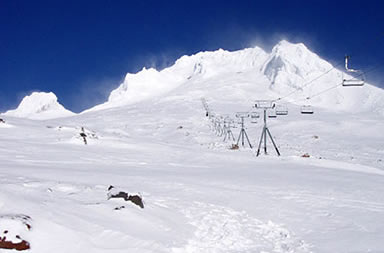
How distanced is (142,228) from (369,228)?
247 inches

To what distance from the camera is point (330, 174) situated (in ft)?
74.2

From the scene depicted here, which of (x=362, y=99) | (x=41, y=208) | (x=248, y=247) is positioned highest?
(x=362, y=99)

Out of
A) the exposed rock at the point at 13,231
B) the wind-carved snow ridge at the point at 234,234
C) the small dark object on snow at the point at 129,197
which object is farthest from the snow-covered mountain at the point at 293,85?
the exposed rock at the point at 13,231

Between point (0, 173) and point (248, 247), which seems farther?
point (0, 173)

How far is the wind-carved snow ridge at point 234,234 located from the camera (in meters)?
8.89

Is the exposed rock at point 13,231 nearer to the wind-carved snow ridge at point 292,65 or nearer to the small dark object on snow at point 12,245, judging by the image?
the small dark object on snow at point 12,245

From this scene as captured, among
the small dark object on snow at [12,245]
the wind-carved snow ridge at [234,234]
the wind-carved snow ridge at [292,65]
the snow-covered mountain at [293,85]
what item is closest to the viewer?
the small dark object on snow at [12,245]

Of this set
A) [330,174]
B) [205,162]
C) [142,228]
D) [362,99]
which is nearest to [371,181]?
[330,174]

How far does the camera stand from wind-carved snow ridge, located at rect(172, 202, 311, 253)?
889 cm

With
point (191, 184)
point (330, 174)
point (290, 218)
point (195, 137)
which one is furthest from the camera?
point (195, 137)

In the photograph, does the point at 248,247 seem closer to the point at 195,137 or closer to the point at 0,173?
the point at 0,173

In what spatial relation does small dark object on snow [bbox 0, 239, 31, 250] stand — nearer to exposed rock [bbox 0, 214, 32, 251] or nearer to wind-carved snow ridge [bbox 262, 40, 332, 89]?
exposed rock [bbox 0, 214, 32, 251]

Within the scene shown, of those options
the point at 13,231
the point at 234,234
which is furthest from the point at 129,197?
the point at 13,231

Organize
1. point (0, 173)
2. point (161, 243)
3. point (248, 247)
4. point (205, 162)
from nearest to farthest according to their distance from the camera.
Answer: point (161, 243)
point (248, 247)
point (0, 173)
point (205, 162)
